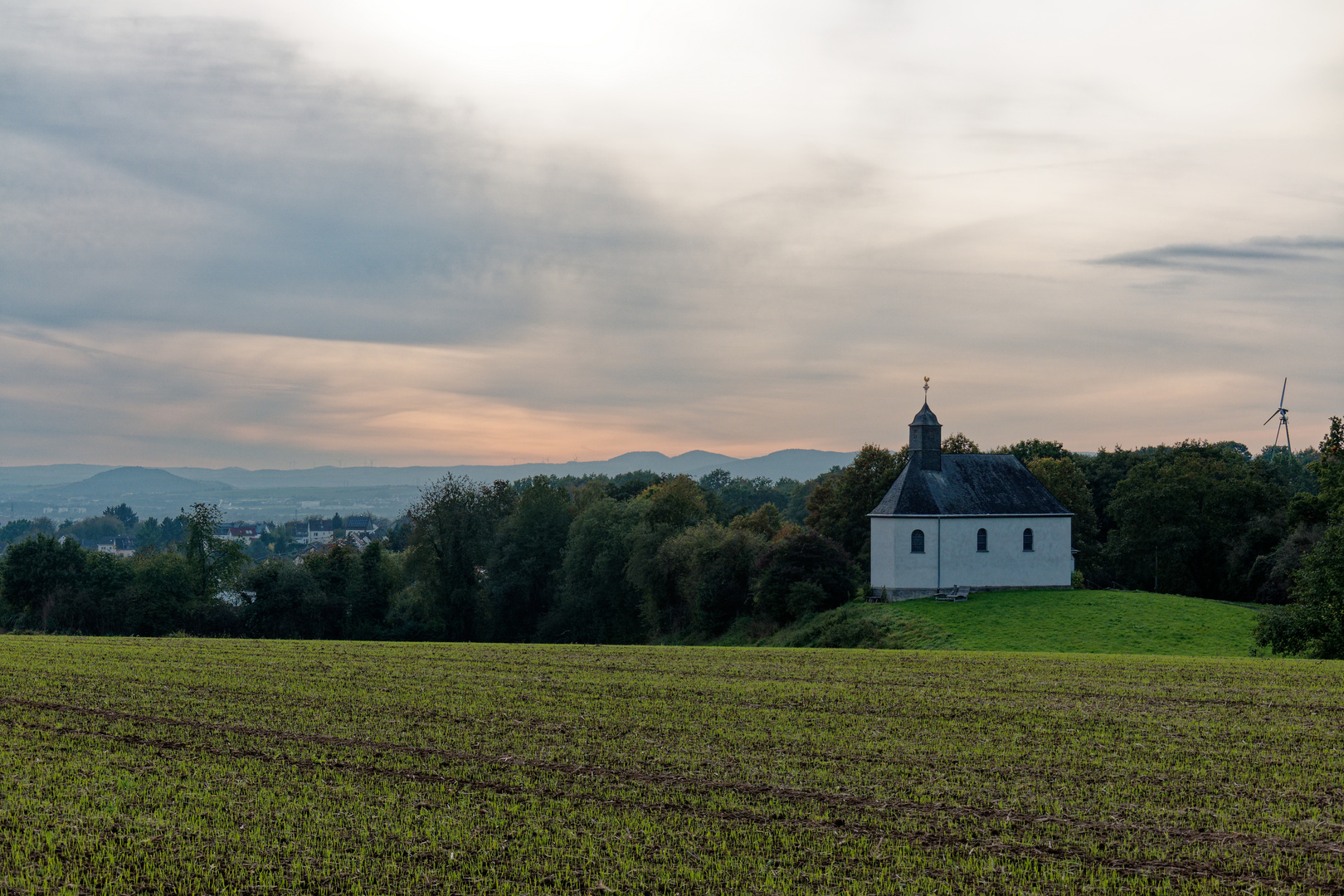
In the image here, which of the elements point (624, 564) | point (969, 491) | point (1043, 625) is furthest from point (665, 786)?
point (624, 564)

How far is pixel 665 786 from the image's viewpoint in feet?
41.5

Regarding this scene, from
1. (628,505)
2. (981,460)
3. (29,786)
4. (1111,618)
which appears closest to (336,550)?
(628,505)

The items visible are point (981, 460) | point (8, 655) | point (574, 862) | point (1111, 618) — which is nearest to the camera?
point (574, 862)

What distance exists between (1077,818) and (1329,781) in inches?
163

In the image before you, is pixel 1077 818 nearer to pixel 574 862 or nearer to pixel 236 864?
pixel 574 862

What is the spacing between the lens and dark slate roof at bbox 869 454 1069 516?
5719cm

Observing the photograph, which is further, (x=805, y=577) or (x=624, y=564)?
(x=624, y=564)

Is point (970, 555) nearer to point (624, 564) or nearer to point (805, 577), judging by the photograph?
point (805, 577)

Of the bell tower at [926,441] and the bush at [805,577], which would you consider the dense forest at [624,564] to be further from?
the bell tower at [926,441]

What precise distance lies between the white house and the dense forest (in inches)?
111

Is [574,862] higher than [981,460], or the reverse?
[981,460]

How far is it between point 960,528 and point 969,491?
256 centimetres

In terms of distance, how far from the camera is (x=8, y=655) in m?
28.3

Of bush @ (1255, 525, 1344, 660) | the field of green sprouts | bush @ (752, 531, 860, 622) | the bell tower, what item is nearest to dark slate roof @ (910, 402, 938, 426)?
the bell tower
